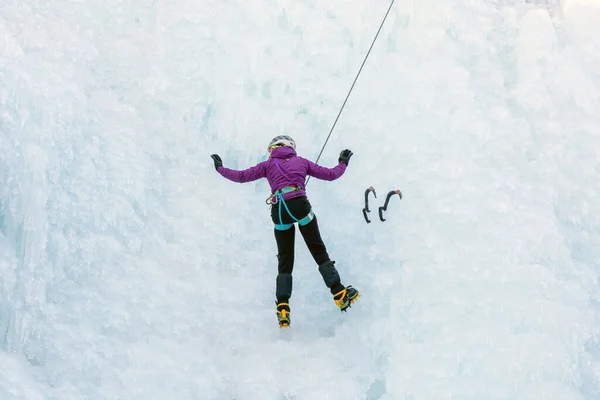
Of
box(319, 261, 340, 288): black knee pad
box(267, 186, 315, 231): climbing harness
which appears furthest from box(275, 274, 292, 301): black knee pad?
box(267, 186, 315, 231): climbing harness

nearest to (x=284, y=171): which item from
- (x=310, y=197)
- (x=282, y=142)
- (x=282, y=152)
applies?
(x=282, y=152)

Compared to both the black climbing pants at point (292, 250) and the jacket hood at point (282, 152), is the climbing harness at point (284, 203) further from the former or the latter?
the jacket hood at point (282, 152)

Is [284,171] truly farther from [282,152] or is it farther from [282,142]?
[282,142]

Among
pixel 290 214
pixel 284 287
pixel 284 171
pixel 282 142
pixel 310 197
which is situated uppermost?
pixel 282 142

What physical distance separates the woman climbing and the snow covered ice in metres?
0.39

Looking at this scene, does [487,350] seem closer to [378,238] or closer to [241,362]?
[378,238]

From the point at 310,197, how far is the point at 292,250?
32.9 inches

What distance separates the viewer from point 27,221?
411cm

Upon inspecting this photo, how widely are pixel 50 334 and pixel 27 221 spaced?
825 mm

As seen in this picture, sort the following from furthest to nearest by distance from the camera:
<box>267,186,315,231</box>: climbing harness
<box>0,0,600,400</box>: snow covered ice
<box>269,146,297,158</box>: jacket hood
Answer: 1. <box>269,146,297,158</box>: jacket hood
2. <box>267,186,315,231</box>: climbing harness
3. <box>0,0,600,400</box>: snow covered ice

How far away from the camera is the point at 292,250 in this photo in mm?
4309

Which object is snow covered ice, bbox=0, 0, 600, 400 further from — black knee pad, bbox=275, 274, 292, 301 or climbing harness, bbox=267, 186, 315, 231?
climbing harness, bbox=267, 186, 315, 231

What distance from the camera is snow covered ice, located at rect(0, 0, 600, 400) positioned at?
3896mm

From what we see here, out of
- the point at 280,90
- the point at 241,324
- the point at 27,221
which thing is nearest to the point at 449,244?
the point at 241,324
